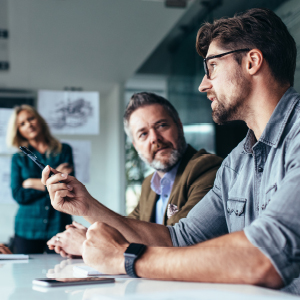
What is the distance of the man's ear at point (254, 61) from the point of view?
125 cm

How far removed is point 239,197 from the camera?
121cm

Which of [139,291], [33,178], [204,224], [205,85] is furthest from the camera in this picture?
[33,178]

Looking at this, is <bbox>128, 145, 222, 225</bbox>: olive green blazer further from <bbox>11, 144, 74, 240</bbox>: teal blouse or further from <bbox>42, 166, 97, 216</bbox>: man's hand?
<bbox>11, 144, 74, 240</bbox>: teal blouse

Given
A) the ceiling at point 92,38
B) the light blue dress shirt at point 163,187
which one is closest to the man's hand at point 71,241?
the light blue dress shirt at point 163,187

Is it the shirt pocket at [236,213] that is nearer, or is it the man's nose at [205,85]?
the shirt pocket at [236,213]

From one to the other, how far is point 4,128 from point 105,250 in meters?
1.10

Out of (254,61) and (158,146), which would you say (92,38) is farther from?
(254,61)

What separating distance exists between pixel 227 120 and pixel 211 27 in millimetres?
387

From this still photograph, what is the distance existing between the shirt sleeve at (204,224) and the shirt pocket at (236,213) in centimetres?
5

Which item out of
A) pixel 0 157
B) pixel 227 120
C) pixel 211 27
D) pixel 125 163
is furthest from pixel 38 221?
pixel 211 27

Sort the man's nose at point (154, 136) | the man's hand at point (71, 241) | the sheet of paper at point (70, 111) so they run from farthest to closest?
1. the sheet of paper at point (70, 111)
2. the man's nose at point (154, 136)
3. the man's hand at point (71, 241)

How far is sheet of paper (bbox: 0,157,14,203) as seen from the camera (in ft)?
5.81

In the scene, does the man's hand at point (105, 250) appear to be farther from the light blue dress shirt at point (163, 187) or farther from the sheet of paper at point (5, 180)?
the sheet of paper at point (5, 180)

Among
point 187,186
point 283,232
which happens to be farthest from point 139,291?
point 187,186
